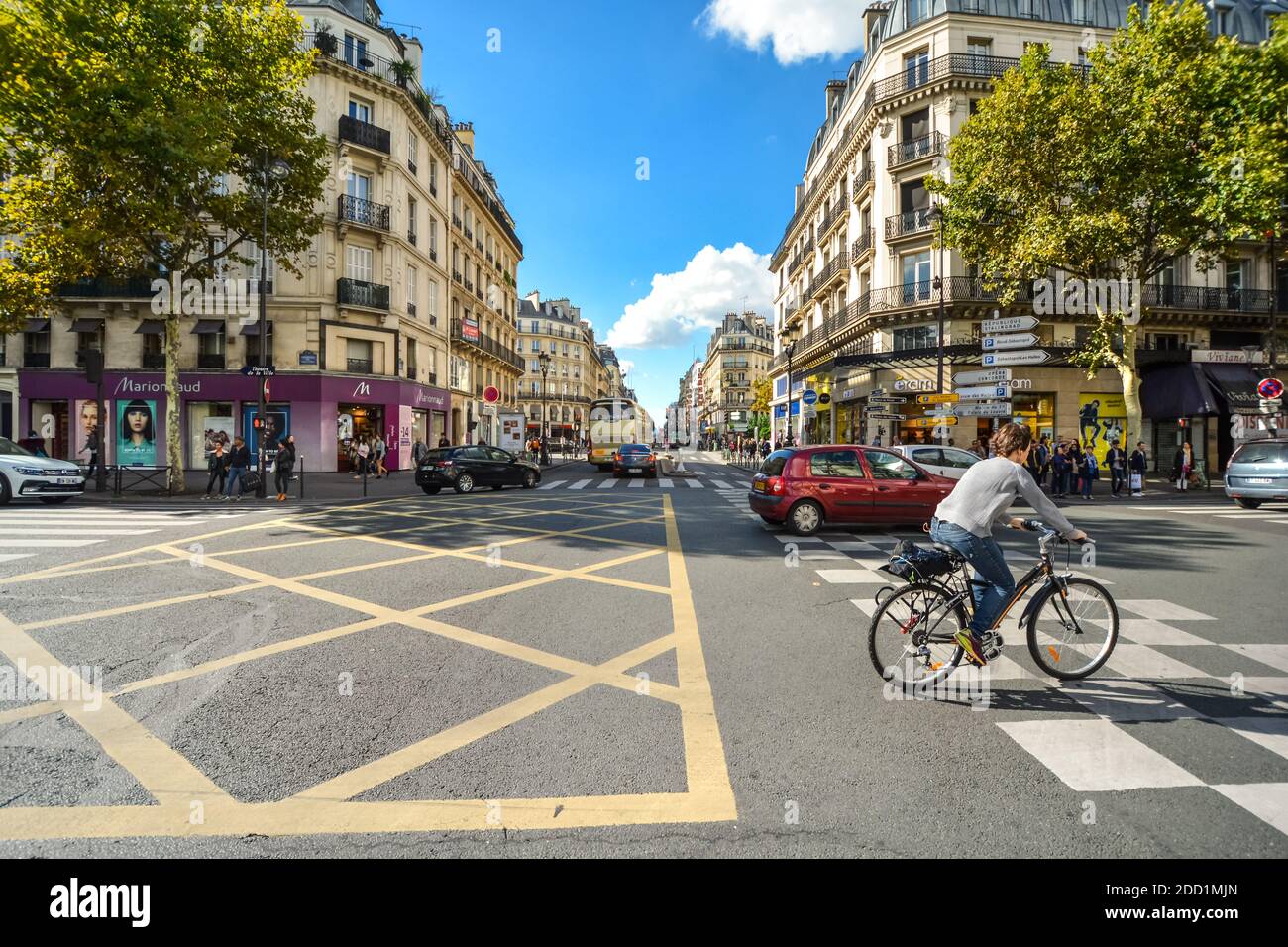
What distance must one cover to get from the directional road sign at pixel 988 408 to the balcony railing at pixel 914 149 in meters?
15.9

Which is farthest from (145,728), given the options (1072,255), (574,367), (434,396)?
(574,367)

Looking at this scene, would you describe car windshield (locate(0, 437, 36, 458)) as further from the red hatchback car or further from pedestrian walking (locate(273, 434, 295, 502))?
the red hatchback car

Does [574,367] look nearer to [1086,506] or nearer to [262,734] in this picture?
[1086,506]

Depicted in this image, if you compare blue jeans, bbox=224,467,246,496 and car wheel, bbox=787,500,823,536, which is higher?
blue jeans, bbox=224,467,246,496

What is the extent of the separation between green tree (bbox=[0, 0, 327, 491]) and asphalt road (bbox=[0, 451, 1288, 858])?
464 inches

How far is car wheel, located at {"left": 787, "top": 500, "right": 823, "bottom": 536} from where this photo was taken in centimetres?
1060

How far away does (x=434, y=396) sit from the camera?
106 feet

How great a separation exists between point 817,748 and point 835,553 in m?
6.05

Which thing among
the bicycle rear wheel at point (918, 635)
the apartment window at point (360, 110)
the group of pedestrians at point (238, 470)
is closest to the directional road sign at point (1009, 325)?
the bicycle rear wheel at point (918, 635)

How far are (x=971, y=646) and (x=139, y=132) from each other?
1897 cm

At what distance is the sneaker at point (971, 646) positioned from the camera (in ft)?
13.0

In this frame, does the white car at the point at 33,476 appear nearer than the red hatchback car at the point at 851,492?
No

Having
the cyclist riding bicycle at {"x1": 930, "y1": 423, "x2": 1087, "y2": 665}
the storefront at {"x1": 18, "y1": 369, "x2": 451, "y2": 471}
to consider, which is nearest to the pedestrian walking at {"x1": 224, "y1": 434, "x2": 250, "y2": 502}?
the storefront at {"x1": 18, "y1": 369, "x2": 451, "y2": 471}

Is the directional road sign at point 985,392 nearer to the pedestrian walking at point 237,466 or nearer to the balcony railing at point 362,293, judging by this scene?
the pedestrian walking at point 237,466
